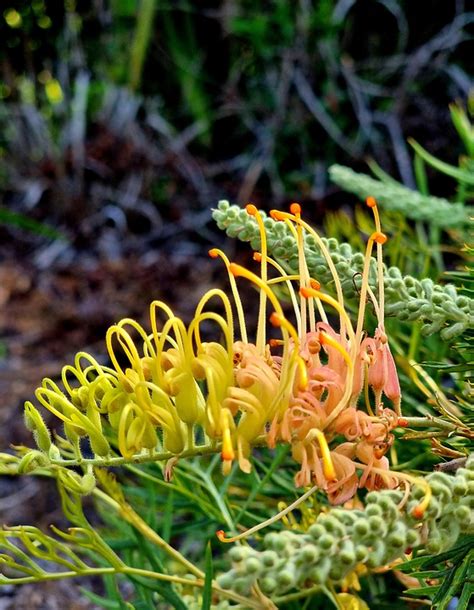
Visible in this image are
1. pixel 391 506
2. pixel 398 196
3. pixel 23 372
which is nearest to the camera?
pixel 391 506

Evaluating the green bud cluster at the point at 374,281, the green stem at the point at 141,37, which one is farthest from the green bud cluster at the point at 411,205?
the green stem at the point at 141,37

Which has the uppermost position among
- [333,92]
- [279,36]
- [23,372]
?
[279,36]

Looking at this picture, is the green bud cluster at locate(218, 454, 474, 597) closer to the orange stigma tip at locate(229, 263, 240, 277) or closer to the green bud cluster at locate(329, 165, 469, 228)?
the orange stigma tip at locate(229, 263, 240, 277)

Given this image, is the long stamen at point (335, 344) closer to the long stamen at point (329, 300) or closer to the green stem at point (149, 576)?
the long stamen at point (329, 300)

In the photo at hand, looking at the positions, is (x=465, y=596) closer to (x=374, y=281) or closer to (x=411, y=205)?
(x=374, y=281)

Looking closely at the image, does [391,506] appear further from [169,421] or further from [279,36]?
[279,36]

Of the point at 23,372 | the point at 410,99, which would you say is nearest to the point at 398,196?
the point at 23,372
